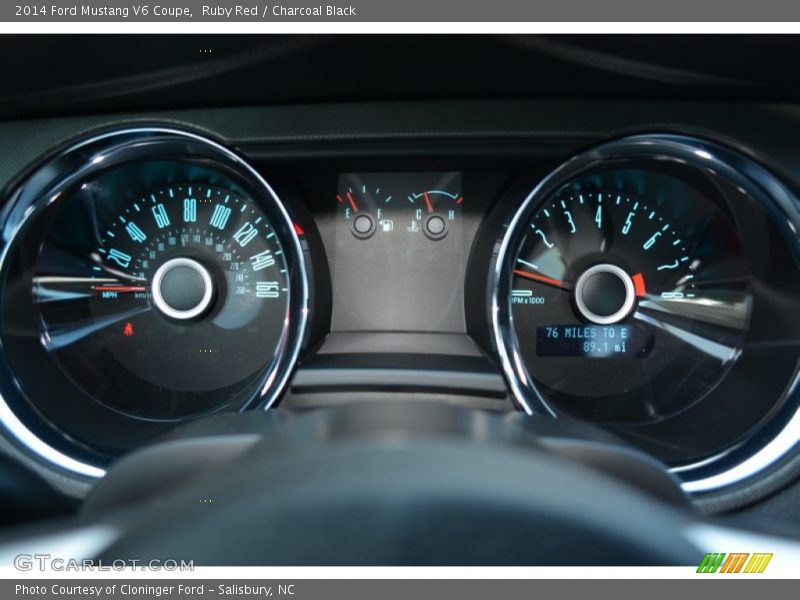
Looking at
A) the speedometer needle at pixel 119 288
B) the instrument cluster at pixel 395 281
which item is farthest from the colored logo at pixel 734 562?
the speedometer needle at pixel 119 288

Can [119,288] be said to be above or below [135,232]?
below

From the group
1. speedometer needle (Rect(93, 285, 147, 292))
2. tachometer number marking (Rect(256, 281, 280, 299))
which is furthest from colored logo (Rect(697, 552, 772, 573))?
speedometer needle (Rect(93, 285, 147, 292))

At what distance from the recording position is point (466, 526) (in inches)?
34.4

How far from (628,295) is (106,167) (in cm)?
178

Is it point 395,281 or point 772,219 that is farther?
point 395,281

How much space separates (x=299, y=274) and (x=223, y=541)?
4.37 feet

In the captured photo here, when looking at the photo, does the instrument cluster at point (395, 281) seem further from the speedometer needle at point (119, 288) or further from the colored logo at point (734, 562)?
the colored logo at point (734, 562)

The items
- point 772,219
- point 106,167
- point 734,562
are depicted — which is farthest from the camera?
point 106,167

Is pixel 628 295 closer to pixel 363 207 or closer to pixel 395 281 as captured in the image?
pixel 395 281

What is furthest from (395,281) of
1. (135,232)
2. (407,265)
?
(135,232)

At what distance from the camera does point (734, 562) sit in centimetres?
97

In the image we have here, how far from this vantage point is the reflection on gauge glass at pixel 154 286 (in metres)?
2.22

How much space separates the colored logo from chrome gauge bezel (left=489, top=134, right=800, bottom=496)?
3.23 ft

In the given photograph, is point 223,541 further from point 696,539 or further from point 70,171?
point 70,171
